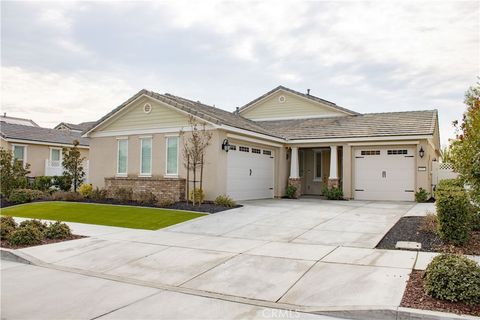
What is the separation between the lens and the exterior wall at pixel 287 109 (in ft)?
77.2

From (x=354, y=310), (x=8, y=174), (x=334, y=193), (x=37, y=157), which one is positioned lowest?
(x=354, y=310)

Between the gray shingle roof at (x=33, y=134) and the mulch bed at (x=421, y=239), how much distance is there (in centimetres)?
2429

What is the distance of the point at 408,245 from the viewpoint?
319 inches

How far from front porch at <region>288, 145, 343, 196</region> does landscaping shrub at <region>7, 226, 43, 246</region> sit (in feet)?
42.0

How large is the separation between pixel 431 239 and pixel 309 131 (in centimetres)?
1227

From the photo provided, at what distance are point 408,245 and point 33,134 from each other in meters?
26.5

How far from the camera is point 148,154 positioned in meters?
17.7

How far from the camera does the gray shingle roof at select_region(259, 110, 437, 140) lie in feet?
57.4

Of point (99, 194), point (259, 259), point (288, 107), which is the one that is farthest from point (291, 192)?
point (259, 259)

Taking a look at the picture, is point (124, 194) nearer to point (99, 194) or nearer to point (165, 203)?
point (99, 194)

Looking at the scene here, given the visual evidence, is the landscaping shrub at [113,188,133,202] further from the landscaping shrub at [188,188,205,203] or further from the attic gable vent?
the attic gable vent

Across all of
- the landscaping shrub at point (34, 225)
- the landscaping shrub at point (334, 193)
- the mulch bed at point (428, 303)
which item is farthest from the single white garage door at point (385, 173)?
the landscaping shrub at point (34, 225)

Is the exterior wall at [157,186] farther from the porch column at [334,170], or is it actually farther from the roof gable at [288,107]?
the roof gable at [288,107]

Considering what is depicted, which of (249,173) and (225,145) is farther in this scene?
(249,173)
